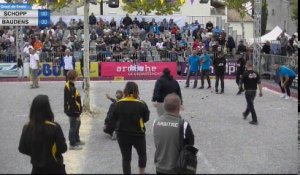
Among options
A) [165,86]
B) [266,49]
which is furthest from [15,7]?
[165,86]

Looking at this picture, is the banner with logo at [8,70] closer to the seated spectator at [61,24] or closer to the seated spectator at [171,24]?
the seated spectator at [61,24]

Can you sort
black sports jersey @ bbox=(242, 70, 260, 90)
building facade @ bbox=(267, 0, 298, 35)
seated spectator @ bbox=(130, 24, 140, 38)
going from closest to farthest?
1. black sports jersey @ bbox=(242, 70, 260, 90)
2. seated spectator @ bbox=(130, 24, 140, 38)
3. building facade @ bbox=(267, 0, 298, 35)

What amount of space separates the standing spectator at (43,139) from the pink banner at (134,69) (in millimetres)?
21598

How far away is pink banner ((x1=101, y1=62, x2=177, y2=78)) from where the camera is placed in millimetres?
28094

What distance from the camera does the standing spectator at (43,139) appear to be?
6266 millimetres

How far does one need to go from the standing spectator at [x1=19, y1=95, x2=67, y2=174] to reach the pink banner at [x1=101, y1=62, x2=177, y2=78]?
70.9 feet

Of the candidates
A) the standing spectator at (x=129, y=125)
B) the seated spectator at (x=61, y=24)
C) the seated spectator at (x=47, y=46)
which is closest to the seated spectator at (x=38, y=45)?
the seated spectator at (x=47, y=46)

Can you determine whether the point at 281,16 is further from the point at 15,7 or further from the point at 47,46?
the point at 15,7

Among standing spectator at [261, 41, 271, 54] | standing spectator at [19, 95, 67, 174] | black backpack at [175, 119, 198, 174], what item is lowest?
black backpack at [175, 119, 198, 174]

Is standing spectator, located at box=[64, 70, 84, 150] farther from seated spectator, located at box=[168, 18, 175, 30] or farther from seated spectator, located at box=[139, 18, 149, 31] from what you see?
seated spectator, located at box=[168, 18, 175, 30]

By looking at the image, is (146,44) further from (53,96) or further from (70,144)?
(70,144)

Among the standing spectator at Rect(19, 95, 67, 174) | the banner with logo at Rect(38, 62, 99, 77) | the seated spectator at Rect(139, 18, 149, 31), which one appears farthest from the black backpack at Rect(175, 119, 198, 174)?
the seated spectator at Rect(139, 18, 149, 31)

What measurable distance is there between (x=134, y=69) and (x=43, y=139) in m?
22.0

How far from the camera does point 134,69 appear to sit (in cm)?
2823
